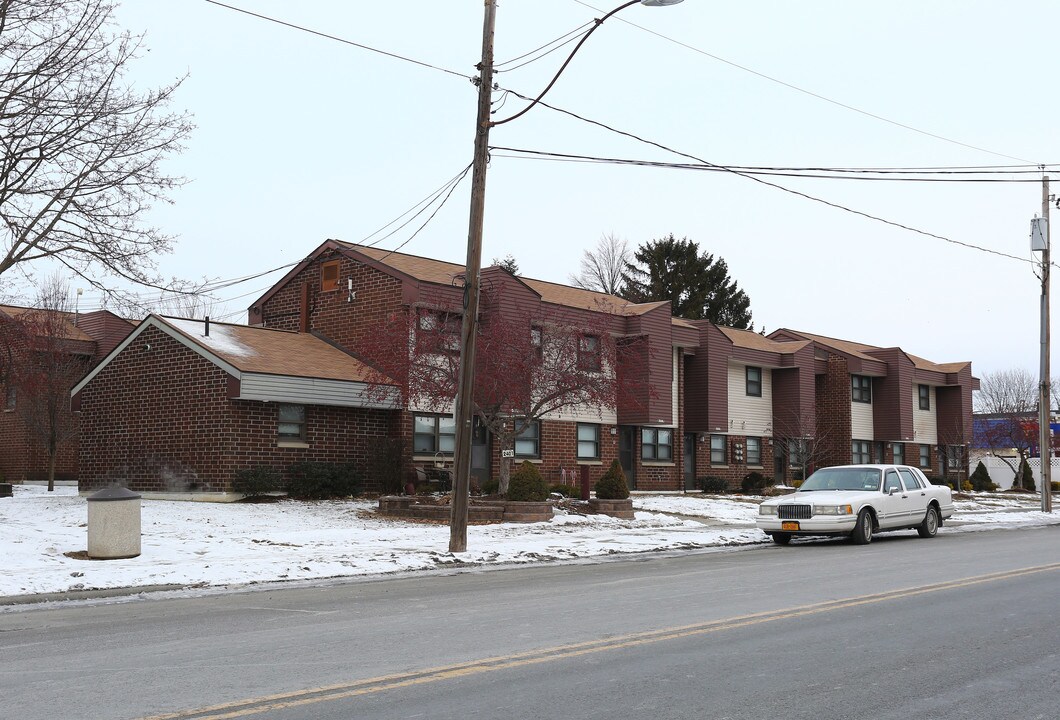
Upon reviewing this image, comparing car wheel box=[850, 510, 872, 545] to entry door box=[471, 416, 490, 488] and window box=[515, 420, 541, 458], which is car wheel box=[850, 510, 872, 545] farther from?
window box=[515, 420, 541, 458]

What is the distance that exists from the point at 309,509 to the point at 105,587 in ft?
38.1

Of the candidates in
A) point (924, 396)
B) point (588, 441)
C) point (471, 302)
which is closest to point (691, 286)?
point (924, 396)

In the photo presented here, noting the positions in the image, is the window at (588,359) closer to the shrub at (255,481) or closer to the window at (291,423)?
the window at (291,423)

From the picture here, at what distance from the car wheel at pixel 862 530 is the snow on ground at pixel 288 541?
7.01ft

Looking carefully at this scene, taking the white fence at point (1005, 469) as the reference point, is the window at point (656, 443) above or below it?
above

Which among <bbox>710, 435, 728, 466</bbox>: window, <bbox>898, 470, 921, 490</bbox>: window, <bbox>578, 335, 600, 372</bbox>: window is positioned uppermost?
<bbox>578, 335, 600, 372</bbox>: window

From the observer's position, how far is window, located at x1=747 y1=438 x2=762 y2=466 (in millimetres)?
44228

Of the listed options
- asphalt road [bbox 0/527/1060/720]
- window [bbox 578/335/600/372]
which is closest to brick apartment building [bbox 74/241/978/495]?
window [bbox 578/335/600/372]

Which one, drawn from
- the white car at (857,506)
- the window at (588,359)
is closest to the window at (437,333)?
the window at (588,359)

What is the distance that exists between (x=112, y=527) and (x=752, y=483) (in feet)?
95.5

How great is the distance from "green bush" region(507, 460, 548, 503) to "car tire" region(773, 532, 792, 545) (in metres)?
5.31

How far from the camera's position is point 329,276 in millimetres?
32719

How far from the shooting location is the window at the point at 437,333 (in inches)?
958

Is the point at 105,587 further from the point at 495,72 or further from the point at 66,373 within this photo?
the point at 66,373
